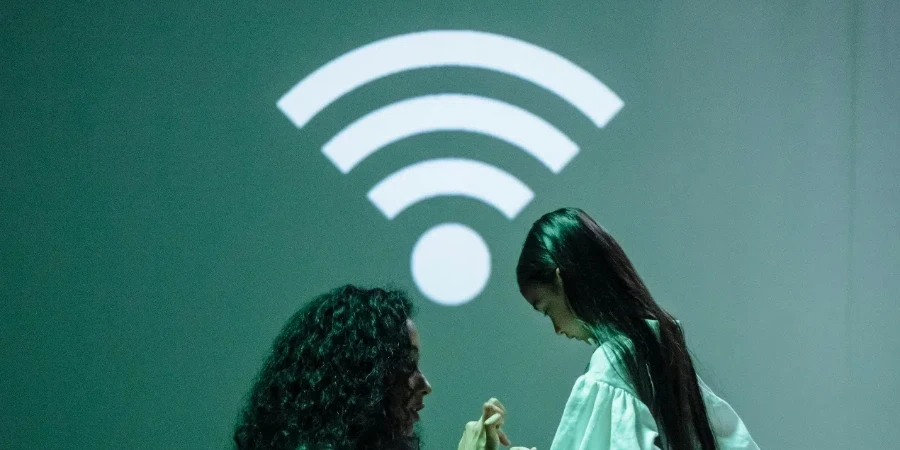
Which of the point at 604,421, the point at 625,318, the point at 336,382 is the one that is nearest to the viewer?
the point at 336,382

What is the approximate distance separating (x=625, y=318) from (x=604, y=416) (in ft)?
0.70

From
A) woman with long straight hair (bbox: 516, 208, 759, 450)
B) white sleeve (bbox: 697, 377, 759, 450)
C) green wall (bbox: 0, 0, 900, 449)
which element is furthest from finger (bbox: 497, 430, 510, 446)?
green wall (bbox: 0, 0, 900, 449)

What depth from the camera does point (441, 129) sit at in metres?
3.22

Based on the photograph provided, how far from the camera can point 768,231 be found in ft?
11.2

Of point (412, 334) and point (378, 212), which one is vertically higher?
point (378, 212)

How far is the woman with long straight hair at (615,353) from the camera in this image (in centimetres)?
179

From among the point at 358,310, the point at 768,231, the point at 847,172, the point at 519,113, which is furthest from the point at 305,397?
the point at 847,172

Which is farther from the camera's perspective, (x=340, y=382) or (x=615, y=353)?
(x=615, y=353)

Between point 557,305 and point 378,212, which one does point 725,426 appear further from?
point 378,212

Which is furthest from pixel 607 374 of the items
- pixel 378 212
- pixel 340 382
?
pixel 378 212

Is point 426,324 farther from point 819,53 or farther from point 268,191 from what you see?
point 819,53

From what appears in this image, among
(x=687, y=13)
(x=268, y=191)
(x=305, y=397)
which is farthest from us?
(x=687, y=13)

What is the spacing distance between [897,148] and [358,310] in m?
2.83

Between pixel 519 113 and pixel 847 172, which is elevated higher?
pixel 519 113
